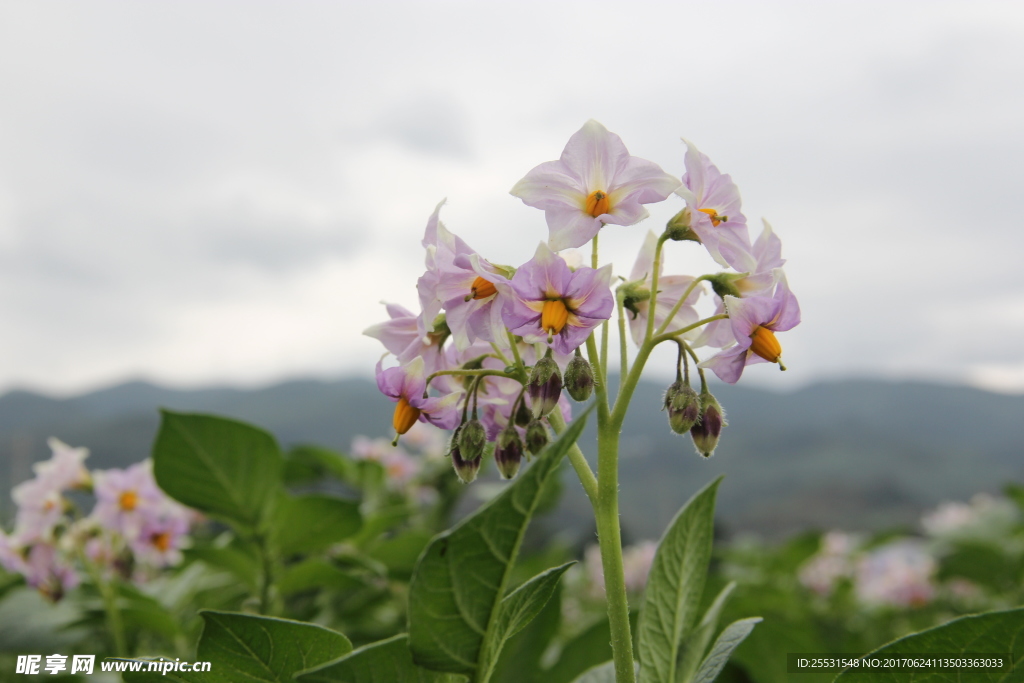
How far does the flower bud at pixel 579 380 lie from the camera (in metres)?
1.08

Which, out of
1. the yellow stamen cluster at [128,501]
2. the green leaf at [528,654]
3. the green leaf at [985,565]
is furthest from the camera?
the green leaf at [985,565]

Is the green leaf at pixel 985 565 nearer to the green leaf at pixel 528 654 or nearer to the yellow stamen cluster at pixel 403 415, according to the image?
the green leaf at pixel 528 654

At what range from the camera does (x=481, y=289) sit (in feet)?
3.86

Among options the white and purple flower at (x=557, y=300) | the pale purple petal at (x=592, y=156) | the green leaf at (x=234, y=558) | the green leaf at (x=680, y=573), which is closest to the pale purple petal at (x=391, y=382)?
the white and purple flower at (x=557, y=300)

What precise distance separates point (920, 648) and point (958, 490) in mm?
59204

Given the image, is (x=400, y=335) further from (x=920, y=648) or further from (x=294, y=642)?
(x=920, y=648)

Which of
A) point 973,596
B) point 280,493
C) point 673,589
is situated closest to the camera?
point 673,589

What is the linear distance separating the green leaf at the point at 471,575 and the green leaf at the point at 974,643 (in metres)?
0.55

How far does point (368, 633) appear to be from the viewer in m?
2.70

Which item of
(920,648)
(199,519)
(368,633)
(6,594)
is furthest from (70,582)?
(920,648)

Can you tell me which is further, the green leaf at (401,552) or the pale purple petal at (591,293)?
the green leaf at (401,552)

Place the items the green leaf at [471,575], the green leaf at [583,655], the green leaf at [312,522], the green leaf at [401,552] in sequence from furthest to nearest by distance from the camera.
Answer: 1. the green leaf at [401,552]
2. the green leaf at [312,522]
3. the green leaf at [583,655]
4. the green leaf at [471,575]

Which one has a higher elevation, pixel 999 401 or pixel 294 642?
pixel 999 401

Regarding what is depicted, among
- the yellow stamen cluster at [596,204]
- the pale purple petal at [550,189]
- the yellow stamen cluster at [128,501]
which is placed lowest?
the yellow stamen cluster at [128,501]
